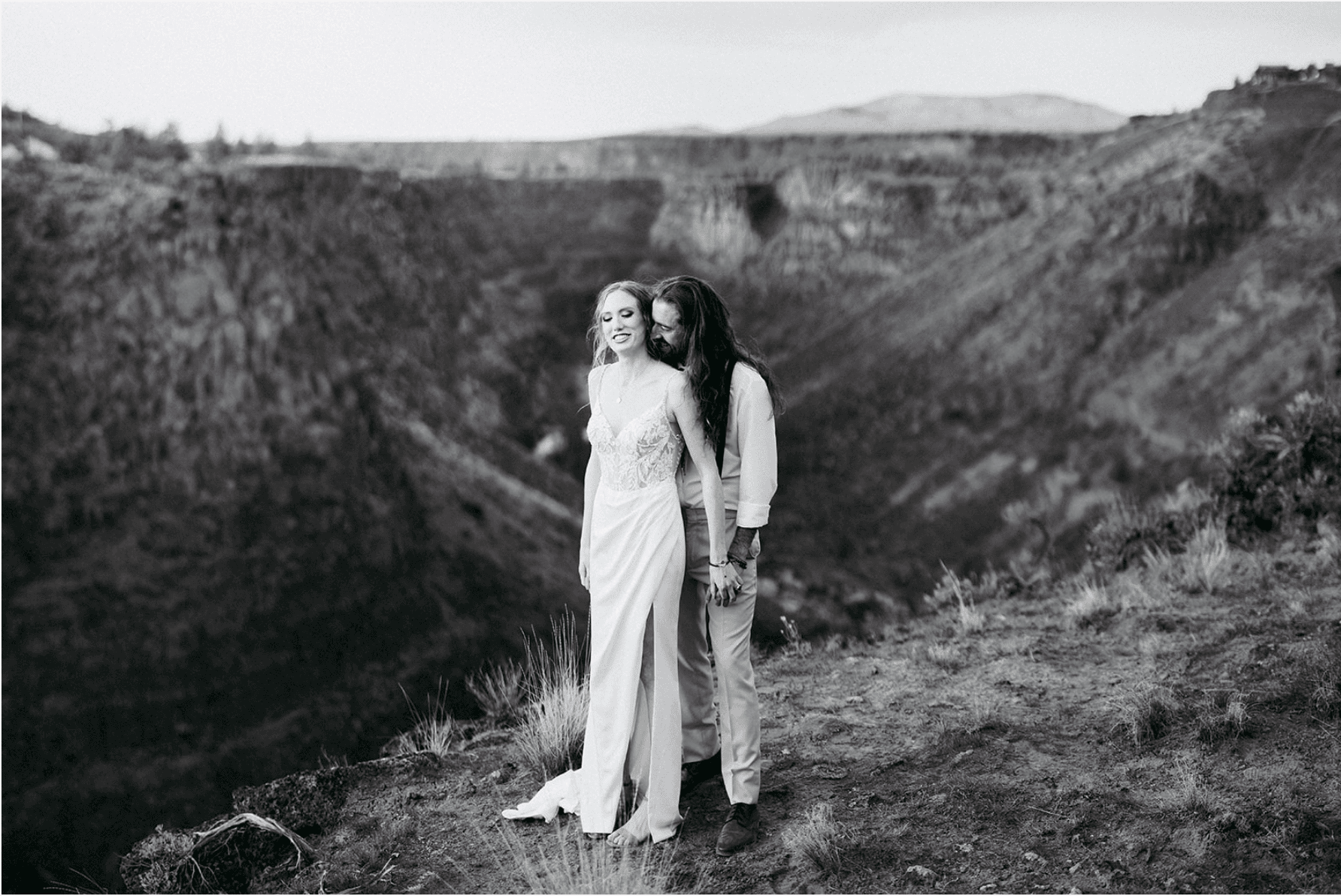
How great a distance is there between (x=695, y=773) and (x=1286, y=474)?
7133mm

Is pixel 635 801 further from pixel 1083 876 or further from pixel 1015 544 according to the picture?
pixel 1015 544

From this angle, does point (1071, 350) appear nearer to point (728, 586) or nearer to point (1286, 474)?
point (1286, 474)

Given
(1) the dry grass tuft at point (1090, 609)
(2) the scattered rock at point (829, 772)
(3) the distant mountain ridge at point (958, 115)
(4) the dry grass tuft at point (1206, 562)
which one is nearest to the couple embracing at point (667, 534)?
(2) the scattered rock at point (829, 772)

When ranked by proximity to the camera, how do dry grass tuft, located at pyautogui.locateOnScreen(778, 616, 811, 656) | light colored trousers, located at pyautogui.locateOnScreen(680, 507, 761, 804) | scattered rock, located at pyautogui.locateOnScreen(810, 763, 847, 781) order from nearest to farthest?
light colored trousers, located at pyautogui.locateOnScreen(680, 507, 761, 804)
scattered rock, located at pyautogui.locateOnScreen(810, 763, 847, 781)
dry grass tuft, located at pyautogui.locateOnScreen(778, 616, 811, 656)

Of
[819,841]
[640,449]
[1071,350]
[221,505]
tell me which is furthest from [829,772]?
[1071,350]

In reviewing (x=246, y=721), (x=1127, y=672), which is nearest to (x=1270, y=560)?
(x=1127, y=672)

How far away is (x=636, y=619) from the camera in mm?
4051

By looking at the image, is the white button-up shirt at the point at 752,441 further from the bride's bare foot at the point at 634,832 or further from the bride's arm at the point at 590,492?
the bride's bare foot at the point at 634,832

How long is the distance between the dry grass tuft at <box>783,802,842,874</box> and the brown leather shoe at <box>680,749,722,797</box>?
50 cm

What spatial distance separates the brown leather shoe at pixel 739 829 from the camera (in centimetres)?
405

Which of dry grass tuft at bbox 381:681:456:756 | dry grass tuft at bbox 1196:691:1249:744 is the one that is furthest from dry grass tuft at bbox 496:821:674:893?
dry grass tuft at bbox 1196:691:1249:744

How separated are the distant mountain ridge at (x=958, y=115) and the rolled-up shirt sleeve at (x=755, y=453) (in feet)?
159

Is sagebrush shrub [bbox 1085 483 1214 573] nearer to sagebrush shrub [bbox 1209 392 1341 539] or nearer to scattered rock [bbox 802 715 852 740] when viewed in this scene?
sagebrush shrub [bbox 1209 392 1341 539]

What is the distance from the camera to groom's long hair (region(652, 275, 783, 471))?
12.8 feet
